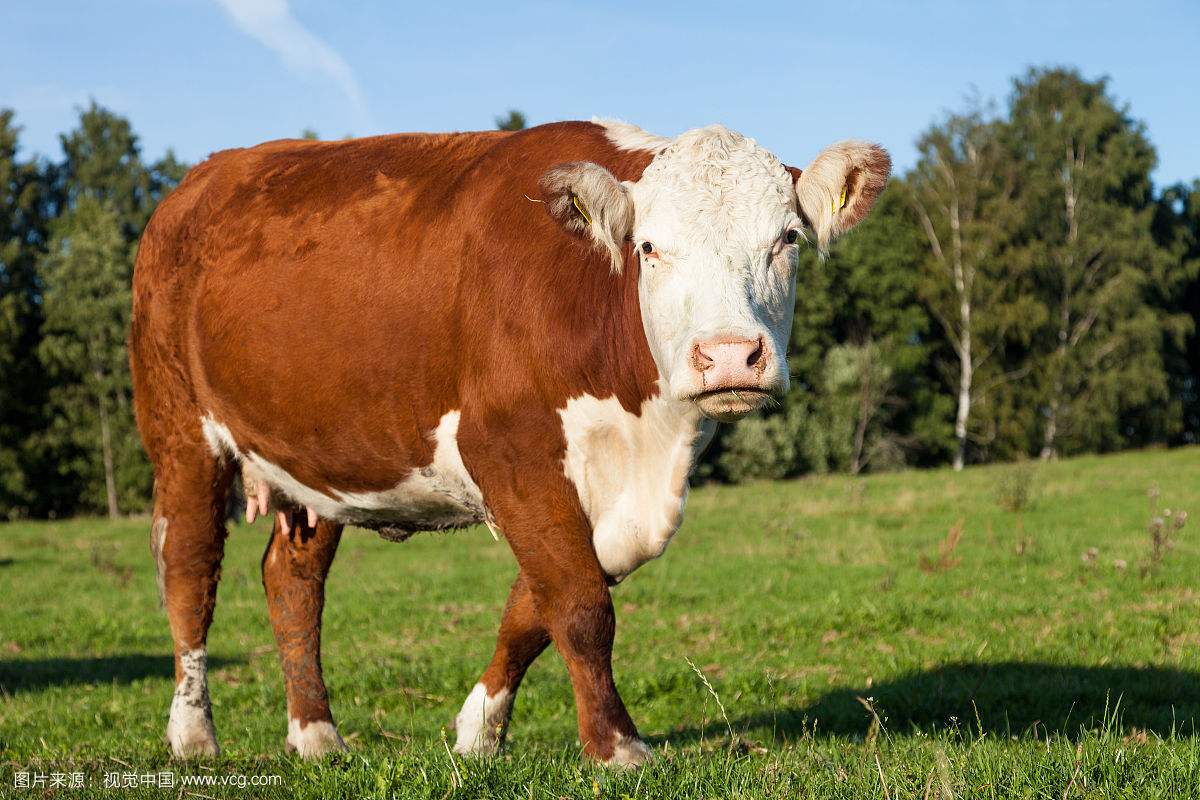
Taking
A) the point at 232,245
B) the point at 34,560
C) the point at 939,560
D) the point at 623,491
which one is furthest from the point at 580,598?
the point at 34,560

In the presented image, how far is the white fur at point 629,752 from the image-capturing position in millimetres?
4113

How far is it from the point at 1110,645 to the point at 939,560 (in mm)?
4792

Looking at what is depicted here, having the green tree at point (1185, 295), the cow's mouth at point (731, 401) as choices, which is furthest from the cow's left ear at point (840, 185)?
the green tree at point (1185, 295)

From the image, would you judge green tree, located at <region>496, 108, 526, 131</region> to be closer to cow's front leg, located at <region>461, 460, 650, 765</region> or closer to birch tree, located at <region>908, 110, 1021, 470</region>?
birch tree, located at <region>908, 110, 1021, 470</region>

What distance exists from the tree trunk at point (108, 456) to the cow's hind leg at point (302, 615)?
40881 mm

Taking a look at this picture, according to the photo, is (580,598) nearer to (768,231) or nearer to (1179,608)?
(768,231)

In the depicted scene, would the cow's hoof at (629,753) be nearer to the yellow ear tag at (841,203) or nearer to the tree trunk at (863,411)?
the yellow ear tag at (841,203)

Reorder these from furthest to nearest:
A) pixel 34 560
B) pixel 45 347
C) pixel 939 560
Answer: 1. pixel 45 347
2. pixel 34 560
3. pixel 939 560

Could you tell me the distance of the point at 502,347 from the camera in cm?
446

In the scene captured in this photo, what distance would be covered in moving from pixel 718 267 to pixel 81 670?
26.9 feet

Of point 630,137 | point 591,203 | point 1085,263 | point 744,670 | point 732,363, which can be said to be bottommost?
point 744,670

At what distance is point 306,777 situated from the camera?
4.31 meters

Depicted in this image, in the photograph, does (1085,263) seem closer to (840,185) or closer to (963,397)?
(963,397)

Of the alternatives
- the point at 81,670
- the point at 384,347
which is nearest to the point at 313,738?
the point at 384,347
